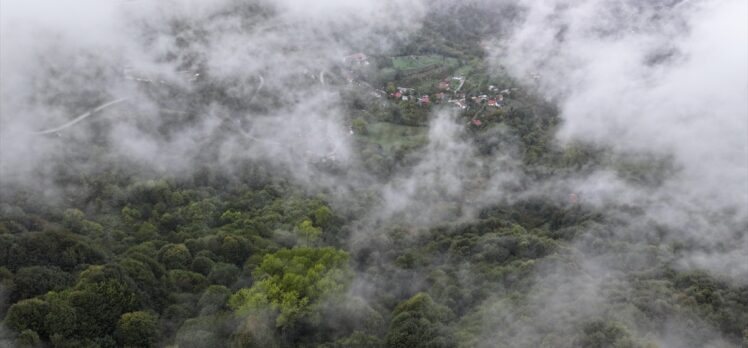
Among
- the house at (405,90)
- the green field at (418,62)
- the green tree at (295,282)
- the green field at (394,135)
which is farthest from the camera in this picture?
the green field at (418,62)

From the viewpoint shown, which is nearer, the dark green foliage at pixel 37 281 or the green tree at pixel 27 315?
the green tree at pixel 27 315

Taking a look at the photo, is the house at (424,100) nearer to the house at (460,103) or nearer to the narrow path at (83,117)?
the house at (460,103)

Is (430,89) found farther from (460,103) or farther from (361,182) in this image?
(361,182)

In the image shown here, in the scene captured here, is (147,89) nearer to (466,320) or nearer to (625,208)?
(466,320)

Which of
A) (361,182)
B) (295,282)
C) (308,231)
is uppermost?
(361,182)

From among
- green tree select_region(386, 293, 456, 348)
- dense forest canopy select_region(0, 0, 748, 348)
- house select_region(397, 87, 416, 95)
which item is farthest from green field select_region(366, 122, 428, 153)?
green tree select_region(386, 293, 456, 348)

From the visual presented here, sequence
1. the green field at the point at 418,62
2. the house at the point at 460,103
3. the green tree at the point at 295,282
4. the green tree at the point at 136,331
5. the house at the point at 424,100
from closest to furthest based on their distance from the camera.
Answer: the green tree at the point at 136,331, the green tree at the point at 295,282, the house at the point at 460,103, the house at the point at 424,100, the green field at the point at 418,62

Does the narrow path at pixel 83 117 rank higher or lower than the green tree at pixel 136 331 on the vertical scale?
higher

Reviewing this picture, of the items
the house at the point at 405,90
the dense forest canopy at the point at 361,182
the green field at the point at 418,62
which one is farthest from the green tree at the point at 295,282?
the green field at the point at 418,62

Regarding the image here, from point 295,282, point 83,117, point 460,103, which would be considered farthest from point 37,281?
point 460,103
